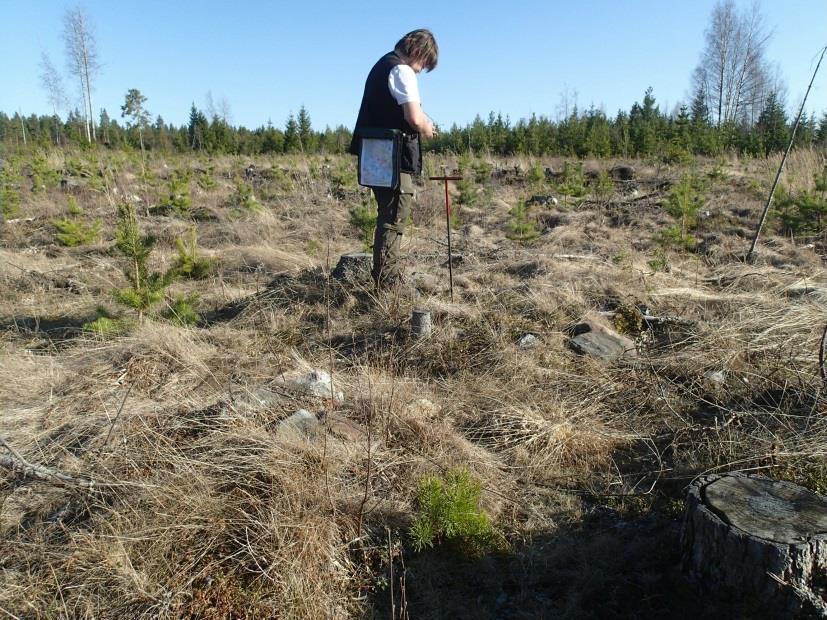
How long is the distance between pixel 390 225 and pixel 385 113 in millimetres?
809

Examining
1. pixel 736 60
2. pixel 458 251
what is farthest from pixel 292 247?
pixel 736 60

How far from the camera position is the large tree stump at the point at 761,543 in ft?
4.96

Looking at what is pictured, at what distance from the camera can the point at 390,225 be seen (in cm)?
→ 412

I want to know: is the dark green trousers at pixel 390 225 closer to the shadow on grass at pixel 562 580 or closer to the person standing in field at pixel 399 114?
the person standing in field at pixel 399 114

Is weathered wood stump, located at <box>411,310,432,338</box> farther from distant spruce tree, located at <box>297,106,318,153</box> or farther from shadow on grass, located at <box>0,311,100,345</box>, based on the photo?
distant spruce tree, located at <box>297,106,318,153</box>

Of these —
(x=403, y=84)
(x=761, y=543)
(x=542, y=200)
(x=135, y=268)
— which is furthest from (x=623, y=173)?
(x=761, y=543)

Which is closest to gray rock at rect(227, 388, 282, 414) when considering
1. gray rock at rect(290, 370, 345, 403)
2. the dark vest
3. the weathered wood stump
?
gray rock at rect(290, 370, 345, 403)

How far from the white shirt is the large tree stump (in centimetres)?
296

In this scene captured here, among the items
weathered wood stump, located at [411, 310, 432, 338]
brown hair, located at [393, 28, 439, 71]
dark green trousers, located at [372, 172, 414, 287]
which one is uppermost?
brown hair, located at [393, 28, 439, 71]

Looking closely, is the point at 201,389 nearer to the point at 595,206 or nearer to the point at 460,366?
the point at 460,366

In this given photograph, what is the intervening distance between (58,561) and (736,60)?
4088 centimetres

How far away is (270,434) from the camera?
2.33m

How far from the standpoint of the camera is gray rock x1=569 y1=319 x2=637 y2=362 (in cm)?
358

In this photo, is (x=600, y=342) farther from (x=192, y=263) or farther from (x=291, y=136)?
(x=291, y=136)
